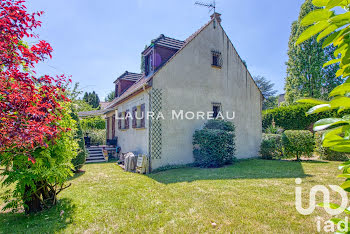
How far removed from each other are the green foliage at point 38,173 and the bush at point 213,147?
5.78m

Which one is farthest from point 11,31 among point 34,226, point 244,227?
point 244,227

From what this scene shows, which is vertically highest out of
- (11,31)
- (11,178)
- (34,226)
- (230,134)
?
(11,31)

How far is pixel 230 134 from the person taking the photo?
9.52 meters

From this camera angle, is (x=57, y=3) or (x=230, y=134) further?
(x=230, y=134)

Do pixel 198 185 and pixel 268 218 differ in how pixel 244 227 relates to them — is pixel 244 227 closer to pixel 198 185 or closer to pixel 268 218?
pixel 268 218

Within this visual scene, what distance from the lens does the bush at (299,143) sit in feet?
35.2

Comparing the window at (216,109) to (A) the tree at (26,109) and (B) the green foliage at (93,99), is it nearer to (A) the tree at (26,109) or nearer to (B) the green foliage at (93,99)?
(A) the tree at (26,109)

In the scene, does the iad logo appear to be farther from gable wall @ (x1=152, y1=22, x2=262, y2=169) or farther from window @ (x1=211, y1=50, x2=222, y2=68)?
window @ (x1=211, y1=50, x2=222, y2=68)

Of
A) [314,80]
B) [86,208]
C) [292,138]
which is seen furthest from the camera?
[314,80]

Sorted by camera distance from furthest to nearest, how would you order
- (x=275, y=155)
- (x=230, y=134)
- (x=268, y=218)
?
(x=275, y=155) < (x=230, y=134) < (x=268, y=218)

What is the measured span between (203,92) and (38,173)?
818 cm

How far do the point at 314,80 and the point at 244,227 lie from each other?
82.1 ft

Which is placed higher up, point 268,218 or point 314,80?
point 314,80

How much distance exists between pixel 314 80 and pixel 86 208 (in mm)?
26308
